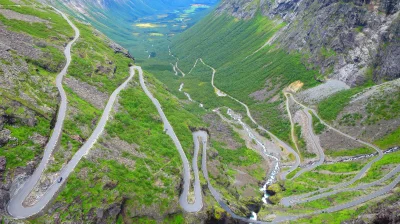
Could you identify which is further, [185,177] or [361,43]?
[361,43]

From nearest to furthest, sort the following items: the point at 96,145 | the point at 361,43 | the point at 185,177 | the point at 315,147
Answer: the point at 96,145 < the point at 185,177 < the point at 315,147 < the point at 361,43

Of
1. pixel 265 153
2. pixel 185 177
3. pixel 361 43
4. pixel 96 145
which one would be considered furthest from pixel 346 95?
pixel 96 145

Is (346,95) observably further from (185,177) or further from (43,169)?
(43,169)

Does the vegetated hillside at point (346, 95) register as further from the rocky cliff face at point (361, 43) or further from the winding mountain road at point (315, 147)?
the winding mountain road at point (315, 147)

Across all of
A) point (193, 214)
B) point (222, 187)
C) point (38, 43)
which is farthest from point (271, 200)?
point (38, 43)

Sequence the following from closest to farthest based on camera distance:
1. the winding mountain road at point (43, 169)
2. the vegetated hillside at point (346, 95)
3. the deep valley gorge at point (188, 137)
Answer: the winding mountain road at point (43, 169), the deep valley gorge at point (188, 137), the vegetated hillside at point (346, 95)

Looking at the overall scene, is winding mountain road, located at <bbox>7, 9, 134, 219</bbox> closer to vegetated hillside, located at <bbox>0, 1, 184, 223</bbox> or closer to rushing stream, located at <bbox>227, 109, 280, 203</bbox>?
vegetated hillside, located at <bbox>0, 1, 184, 223</bbox>

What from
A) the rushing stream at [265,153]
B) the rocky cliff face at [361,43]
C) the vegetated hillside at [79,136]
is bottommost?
the rushing stream at [265,153]

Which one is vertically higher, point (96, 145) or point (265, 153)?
point (96, 145)

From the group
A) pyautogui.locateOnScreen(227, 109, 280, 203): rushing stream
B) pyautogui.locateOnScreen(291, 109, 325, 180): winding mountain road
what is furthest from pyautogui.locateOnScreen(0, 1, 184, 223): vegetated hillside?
pyautogui.locateOnScreen(291, 109, 325, 180): winding mountain road

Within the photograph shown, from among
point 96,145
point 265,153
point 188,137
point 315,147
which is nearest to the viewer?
point 96,145

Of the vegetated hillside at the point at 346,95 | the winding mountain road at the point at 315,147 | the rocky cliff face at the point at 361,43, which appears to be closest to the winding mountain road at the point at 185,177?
the vegetated hillside at the point at 346,95

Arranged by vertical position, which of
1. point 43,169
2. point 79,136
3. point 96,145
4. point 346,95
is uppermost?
point 346,95
